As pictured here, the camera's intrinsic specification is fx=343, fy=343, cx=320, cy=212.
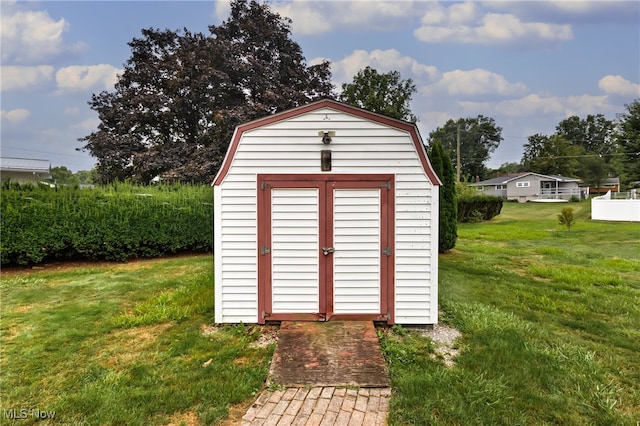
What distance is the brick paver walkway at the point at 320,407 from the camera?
246cm

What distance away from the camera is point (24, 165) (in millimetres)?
17250

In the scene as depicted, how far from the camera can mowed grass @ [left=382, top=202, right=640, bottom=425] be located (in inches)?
103

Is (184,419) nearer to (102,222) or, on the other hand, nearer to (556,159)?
(102,222)

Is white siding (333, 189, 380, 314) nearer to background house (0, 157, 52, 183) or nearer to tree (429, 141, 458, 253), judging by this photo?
tree (429, 141, 458, 253)

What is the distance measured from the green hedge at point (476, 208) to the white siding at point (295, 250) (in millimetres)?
16674

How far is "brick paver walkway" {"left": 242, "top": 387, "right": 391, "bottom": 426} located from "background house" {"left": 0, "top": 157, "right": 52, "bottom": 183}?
19818 mm

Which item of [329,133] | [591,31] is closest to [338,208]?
[329,133]

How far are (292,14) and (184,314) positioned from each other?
61.2 feet

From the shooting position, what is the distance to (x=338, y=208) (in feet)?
13.9

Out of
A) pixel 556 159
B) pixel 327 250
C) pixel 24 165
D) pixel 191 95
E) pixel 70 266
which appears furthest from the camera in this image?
pixel 556 159

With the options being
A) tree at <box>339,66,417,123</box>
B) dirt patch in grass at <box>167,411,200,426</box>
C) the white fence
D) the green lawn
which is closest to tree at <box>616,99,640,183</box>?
the white fence

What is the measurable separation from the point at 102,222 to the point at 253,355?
22.2ft

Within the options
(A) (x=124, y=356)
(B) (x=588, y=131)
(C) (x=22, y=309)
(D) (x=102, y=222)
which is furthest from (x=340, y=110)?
(B) (x=588, y=131)

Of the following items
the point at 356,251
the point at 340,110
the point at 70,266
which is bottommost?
the point at 70,266
